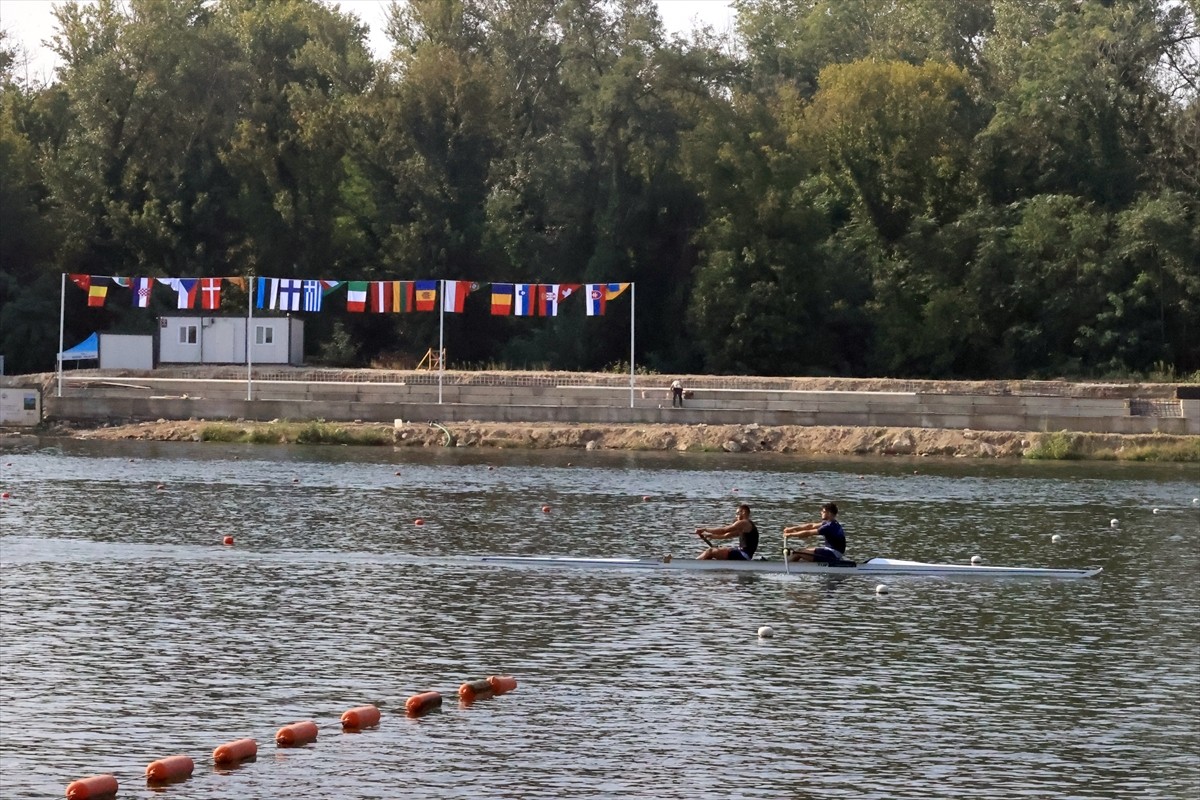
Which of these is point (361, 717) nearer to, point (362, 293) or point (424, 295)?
point (362, 293)

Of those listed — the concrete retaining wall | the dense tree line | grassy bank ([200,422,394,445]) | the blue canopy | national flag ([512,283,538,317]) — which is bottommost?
grassy bank ([200,422,394,445])

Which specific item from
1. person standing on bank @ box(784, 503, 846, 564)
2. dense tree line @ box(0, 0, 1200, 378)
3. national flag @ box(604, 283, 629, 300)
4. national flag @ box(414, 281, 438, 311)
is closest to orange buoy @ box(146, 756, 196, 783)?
person standing on bank @ box(784, 503, 846, 564)

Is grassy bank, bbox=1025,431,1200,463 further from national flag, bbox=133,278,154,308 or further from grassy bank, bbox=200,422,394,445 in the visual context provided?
national flag, bbox=133,278,154,308

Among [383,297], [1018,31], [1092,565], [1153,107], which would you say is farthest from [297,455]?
[1018,31]

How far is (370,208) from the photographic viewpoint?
85.5 meters

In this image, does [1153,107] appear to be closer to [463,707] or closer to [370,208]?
[370,208]

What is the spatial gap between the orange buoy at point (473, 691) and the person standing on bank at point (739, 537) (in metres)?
10.2

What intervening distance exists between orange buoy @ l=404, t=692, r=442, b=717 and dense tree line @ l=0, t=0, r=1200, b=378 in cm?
5672

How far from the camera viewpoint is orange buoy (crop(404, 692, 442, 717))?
2102cm

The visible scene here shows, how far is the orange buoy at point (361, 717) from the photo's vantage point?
66.4 ft

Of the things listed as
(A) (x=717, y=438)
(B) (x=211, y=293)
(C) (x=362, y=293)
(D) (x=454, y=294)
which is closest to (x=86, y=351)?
(B) (x=211, y=293)

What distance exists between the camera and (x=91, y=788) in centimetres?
1694

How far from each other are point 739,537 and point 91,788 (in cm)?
1711

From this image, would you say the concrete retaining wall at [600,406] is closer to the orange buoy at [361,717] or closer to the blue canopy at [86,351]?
the blue canopy at [86,351]
